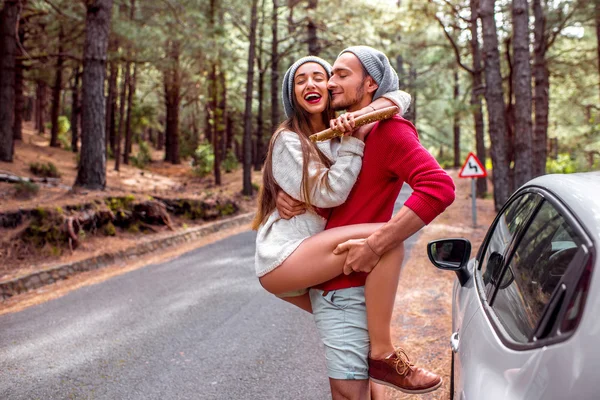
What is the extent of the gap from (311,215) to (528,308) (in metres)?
1.10

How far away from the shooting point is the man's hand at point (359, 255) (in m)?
2.27

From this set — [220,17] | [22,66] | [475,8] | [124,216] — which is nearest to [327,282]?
[124,216]

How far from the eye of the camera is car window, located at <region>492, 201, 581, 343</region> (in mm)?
1622

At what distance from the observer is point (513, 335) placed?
173 centimetres

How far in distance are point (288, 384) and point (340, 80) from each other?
2982mm

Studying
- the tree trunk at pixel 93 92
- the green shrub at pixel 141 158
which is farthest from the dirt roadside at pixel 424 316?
the green shrub at pixel 141 158

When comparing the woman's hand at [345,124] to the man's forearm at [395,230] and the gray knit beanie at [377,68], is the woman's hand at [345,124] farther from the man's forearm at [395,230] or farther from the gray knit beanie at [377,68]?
the man's forearm at [395,230]

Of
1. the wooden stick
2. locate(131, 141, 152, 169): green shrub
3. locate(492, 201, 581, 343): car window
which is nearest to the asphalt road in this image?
locate(492, 201, 581, 343): car window

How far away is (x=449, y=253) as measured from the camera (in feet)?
10.0

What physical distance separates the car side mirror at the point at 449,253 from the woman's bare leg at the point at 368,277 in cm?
72

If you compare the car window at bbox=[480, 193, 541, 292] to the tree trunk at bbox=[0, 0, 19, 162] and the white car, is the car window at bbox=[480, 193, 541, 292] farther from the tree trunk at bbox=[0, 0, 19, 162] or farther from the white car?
the tree trunk at bbox=[0, 0, 19, 162]

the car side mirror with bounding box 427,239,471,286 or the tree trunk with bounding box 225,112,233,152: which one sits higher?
the tree trunk with bounding box 225,112,233,152

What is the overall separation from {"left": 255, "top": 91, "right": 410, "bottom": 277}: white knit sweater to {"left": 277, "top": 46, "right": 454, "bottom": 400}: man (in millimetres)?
67

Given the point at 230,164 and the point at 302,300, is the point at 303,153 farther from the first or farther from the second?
the point at 230,164
